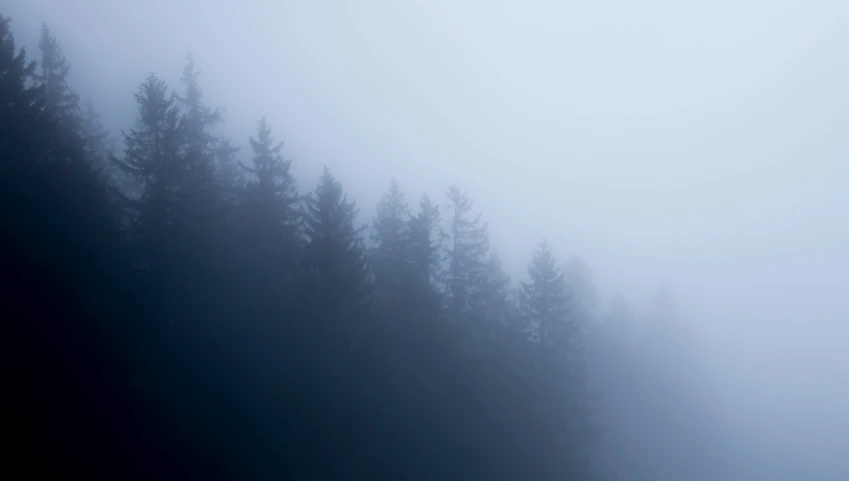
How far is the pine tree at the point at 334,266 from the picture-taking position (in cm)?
2197

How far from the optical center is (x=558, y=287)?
3069 cm

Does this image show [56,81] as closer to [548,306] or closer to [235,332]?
[235,332]

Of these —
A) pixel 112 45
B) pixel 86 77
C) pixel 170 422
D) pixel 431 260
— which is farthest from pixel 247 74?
pixel 170 422

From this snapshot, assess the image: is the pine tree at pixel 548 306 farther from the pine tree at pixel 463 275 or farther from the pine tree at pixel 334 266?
the pine tree at pixel 334 266

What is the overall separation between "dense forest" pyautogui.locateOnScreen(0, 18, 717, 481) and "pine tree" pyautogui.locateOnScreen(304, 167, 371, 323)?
7 cm

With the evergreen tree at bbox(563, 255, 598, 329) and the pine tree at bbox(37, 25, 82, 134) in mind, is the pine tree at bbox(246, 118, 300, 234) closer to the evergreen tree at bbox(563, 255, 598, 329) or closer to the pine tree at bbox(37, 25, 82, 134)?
the pine tree at bbox(37, 25, 82, 134)

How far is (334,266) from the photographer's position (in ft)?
72.2

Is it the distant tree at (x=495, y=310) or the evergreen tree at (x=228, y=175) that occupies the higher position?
the evergreen tree at (x=228, y=175)

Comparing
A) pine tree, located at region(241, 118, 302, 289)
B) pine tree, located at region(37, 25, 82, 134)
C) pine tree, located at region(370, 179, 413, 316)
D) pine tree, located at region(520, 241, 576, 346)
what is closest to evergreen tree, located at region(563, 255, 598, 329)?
pine tree, located at region(520, 241, 576, 346)

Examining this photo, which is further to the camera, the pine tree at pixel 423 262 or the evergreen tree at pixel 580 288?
the evergreen tree at pixel 580 288

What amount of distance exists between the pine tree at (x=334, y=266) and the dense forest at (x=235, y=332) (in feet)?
0.23

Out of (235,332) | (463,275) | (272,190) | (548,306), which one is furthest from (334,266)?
(548,306)

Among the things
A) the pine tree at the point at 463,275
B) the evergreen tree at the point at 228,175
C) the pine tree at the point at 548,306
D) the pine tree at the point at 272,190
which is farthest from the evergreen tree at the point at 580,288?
the evergreen tree at the point at 228,175

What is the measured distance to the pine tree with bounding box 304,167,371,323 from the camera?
21969 mm
